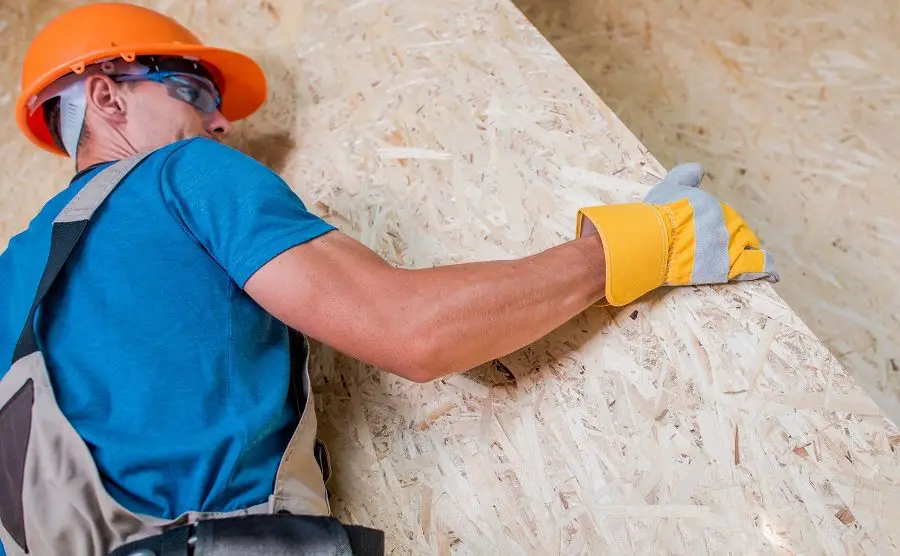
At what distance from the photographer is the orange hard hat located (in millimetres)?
1730

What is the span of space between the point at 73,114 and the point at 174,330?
2.42 feet

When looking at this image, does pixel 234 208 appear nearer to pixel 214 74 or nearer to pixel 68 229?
pixel 68 229

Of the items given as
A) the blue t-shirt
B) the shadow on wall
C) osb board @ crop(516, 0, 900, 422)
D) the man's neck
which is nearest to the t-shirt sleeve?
the blue t-shirt

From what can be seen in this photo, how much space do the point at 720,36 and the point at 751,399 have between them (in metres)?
1.78

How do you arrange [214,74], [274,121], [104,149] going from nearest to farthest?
1. [104,149]
2. [214,74]
3. [274,121]

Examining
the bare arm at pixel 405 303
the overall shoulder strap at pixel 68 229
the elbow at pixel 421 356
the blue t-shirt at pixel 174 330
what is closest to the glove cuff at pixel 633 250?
the bare arm at pixel 405 303

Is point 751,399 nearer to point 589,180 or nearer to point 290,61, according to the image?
point 589,180

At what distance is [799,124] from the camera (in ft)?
8.27

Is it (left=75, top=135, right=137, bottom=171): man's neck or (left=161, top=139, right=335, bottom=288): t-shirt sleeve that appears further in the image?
(left=75, top=135, right=137, bottom=171): man's neck

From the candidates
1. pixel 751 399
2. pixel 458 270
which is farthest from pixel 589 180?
pixel 751 399

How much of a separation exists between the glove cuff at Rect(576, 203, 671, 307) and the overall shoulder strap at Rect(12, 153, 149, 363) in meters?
0.91

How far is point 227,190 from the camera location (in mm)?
1321

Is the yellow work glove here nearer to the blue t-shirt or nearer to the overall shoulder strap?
the blue t-shirt

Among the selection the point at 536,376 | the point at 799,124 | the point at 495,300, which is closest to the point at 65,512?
the point at 495,300
